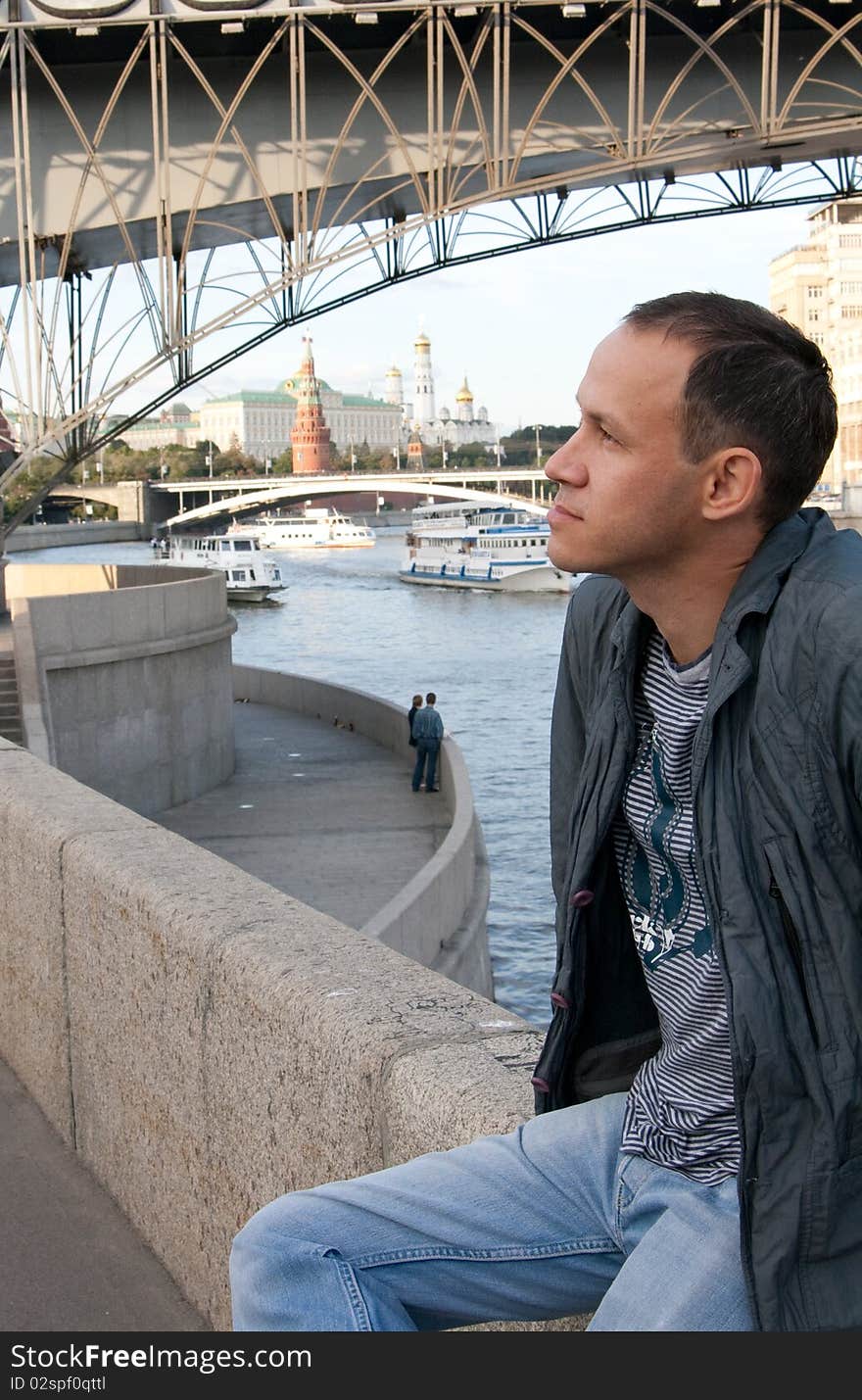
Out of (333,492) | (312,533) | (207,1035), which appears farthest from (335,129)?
(312,533)

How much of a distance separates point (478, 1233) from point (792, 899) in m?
0.48

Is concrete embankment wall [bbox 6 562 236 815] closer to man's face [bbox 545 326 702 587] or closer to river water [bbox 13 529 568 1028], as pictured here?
river water [bbox 13 529 568 1028]

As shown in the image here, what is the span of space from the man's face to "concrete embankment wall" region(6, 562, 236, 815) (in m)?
14.5

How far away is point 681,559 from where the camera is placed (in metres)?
1.67

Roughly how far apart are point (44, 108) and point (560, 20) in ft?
17.1

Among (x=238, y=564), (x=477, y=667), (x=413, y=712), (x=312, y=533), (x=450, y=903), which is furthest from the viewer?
(x=312, y=533)

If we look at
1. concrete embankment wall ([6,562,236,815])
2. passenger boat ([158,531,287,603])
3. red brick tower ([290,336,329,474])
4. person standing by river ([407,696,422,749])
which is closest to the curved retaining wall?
person standing by river ([407,696,422,749])

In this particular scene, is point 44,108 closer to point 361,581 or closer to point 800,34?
point 800,34

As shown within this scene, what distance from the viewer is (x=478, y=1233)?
1.67 m

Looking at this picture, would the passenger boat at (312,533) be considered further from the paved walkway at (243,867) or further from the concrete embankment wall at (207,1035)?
the concrete embankment wall at (207,1035)

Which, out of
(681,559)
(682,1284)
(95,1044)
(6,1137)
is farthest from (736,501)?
(6,1137)

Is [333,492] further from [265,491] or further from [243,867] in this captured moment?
[243,867]

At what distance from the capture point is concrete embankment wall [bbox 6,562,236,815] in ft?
55.7

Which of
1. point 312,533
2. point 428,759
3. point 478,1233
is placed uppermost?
point 478,1233
